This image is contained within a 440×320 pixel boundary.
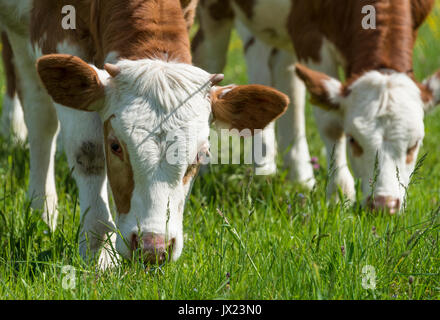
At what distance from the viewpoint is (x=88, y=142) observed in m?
3.66

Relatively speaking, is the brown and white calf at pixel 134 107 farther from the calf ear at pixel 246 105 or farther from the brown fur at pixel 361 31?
the brown fur at pixel 361 31

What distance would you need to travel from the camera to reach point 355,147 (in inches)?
185

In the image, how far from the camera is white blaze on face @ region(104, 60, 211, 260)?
3.04 metres

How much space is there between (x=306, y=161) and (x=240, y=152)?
626mm

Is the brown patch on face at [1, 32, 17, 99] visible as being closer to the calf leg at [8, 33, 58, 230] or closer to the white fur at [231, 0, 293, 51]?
the calf leg at [8, 33, 58, 230]

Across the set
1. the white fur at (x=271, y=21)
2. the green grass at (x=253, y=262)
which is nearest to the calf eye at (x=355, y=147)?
the green grass at (x=253, y=262)

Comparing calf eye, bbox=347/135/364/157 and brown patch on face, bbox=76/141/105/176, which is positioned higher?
calf eye, bbox=347/135/364/157

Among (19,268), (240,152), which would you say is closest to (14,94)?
(240,152)

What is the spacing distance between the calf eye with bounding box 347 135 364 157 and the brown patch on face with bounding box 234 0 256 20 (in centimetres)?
182

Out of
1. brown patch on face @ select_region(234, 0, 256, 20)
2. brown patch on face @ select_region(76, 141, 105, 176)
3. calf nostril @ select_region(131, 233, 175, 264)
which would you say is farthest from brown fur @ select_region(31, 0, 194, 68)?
brown patch on face @ select_region(234, 0, 256, 20)

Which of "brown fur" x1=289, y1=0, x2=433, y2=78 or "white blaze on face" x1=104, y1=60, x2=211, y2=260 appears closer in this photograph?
"white blaze on face" x1=104, y1=60, x2=211, y2=260

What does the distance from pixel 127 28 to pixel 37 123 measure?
1.52m

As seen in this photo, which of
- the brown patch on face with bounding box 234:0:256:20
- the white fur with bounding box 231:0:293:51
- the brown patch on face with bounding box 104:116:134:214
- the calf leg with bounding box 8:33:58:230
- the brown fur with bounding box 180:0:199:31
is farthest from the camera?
the brown patch on face with bounding box 234:0:256:20

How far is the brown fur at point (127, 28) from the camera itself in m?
3.39
